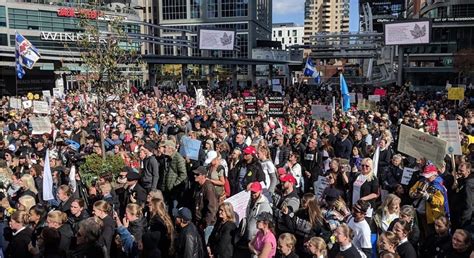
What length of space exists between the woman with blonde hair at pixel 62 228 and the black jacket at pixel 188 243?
1.39 m

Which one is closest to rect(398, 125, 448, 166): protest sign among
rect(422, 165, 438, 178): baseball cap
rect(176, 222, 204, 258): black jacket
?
rect(422, 165, 438, 178): baseball cap

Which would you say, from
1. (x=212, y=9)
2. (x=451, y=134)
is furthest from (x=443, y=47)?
(x=451, y=134)

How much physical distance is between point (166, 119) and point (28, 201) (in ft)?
32.9

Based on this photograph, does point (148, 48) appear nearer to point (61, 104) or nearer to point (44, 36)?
point (44, 36)

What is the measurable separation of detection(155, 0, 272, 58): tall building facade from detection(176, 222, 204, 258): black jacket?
84817 mm

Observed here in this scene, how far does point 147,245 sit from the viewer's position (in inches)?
215

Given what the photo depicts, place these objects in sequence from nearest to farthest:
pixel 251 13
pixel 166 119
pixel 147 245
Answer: pixel 147 245
pixel 166 119
pixel 251 13

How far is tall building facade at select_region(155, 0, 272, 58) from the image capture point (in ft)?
302

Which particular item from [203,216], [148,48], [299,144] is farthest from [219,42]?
[148,48]

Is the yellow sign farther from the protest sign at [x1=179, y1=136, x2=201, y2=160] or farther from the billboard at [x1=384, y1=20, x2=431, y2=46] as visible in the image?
the billboard at [x1=384, y1=20, x2=431, y2=46]

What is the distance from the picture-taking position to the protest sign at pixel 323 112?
604 inches

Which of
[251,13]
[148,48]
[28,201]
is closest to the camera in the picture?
[28,201]

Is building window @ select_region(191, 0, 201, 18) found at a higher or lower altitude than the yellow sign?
higher

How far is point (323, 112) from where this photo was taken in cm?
1552
